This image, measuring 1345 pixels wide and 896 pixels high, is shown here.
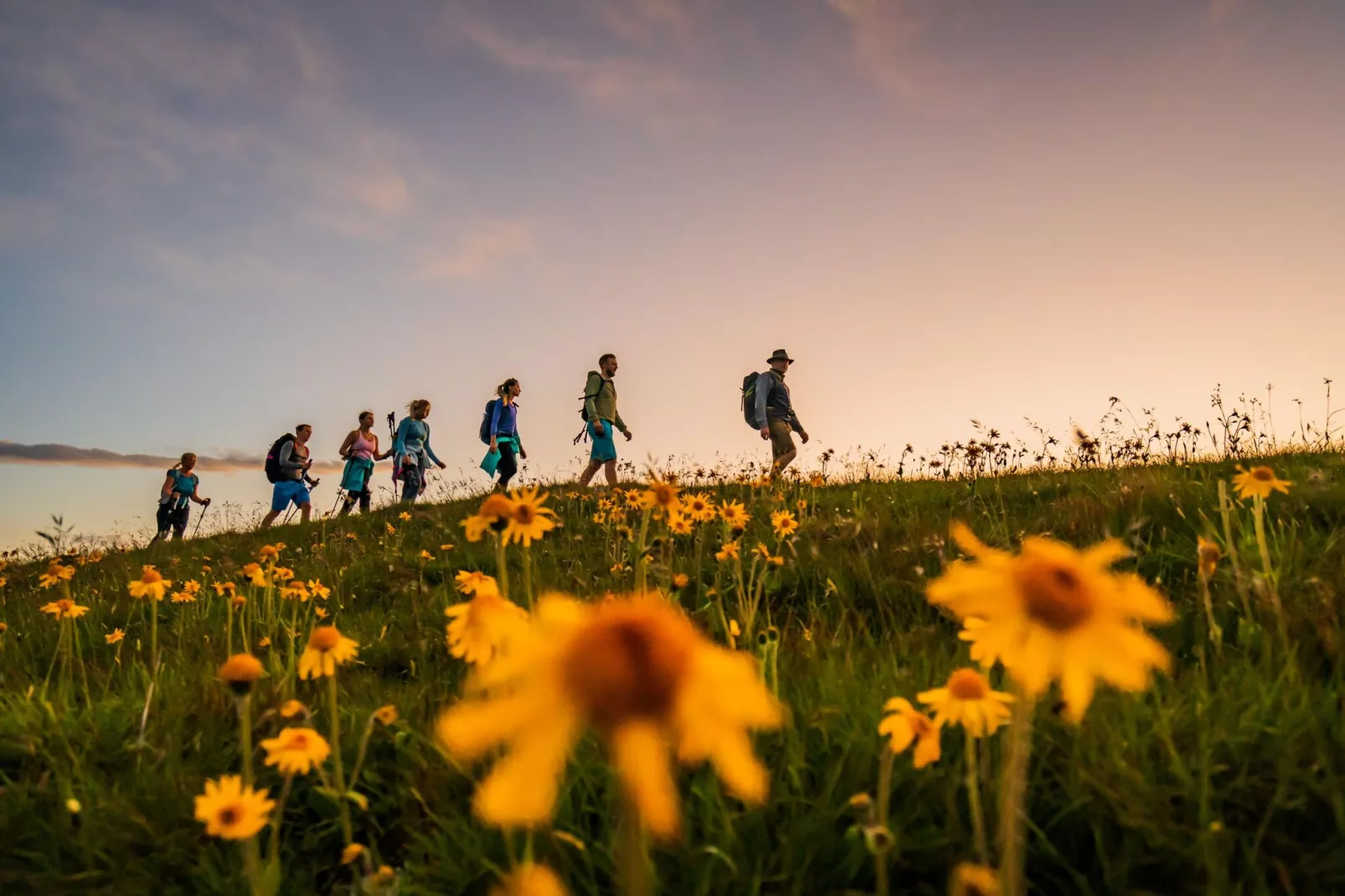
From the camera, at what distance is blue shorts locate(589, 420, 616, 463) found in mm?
14523

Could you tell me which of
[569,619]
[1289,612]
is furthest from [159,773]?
[1289,612]

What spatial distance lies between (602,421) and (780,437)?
365 centimetres

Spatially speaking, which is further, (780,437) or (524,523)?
(780,437)

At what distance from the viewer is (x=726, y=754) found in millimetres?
735

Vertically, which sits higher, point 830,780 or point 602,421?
point 602,421

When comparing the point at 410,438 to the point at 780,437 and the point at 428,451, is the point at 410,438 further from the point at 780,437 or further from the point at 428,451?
the point at 780,437

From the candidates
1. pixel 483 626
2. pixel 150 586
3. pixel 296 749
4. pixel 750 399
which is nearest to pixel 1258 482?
pixel 483 626

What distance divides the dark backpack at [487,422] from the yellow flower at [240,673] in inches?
546

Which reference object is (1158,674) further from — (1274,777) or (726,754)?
(726,754)

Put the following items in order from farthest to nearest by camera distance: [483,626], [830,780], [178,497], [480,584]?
[178,497] → [480,584] → [830,780] → [483,626]

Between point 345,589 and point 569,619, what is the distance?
219 inches

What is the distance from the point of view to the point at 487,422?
1536 centimetres

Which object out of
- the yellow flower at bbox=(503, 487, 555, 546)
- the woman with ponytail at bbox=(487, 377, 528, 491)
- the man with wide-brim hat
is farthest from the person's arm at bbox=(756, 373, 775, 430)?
the yellow flower at bbox=(503, 487, 555, 546)

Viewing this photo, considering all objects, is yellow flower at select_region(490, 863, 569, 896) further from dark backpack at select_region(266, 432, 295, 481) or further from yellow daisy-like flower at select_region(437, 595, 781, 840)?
dark backpack at select_region(266, 432, 295, 481)
